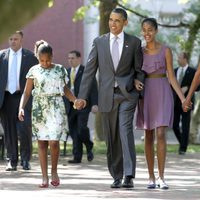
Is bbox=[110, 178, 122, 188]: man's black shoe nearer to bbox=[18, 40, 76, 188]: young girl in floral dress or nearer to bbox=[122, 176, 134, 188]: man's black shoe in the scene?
bbox=[122, 176, 134, 188]: man's black shoe

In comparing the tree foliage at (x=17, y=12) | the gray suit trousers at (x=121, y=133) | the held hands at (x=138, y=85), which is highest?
the held hands at (x=138, y=85)

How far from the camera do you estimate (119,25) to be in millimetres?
9352

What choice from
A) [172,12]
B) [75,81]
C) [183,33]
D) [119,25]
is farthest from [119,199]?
[172,12]

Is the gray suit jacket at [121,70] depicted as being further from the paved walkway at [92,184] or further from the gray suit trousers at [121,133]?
the paved walkway at [92,184]

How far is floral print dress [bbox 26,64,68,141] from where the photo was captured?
9.52m

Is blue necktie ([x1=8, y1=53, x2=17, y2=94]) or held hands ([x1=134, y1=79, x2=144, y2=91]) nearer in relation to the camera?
held hands ([x1=134, y1=79, x2=144, y2=91])

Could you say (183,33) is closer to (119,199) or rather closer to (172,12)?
(172,12)

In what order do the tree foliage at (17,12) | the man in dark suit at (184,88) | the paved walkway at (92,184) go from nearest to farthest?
1. the tree foliage at (17,12)
2. the paved walkway at (92,184)
3. the man in dark suit at (184,88)

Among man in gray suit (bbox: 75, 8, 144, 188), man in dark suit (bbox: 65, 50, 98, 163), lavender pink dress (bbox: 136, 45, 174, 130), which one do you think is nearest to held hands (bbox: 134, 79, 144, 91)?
man in gray suit (bbox: 75, 8, 144, 188)

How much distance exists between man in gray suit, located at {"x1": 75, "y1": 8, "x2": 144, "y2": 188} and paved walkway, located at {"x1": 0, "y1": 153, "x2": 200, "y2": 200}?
504 mm

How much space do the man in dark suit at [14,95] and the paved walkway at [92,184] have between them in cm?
31

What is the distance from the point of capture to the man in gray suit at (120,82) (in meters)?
9.22

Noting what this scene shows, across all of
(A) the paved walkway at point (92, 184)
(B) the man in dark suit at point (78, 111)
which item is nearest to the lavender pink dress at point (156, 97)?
(A) the paved walkway at point (92, 184)

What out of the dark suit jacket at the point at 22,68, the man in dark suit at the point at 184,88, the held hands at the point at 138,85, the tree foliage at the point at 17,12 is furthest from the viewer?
the man in dark suit at the point at 184,88
